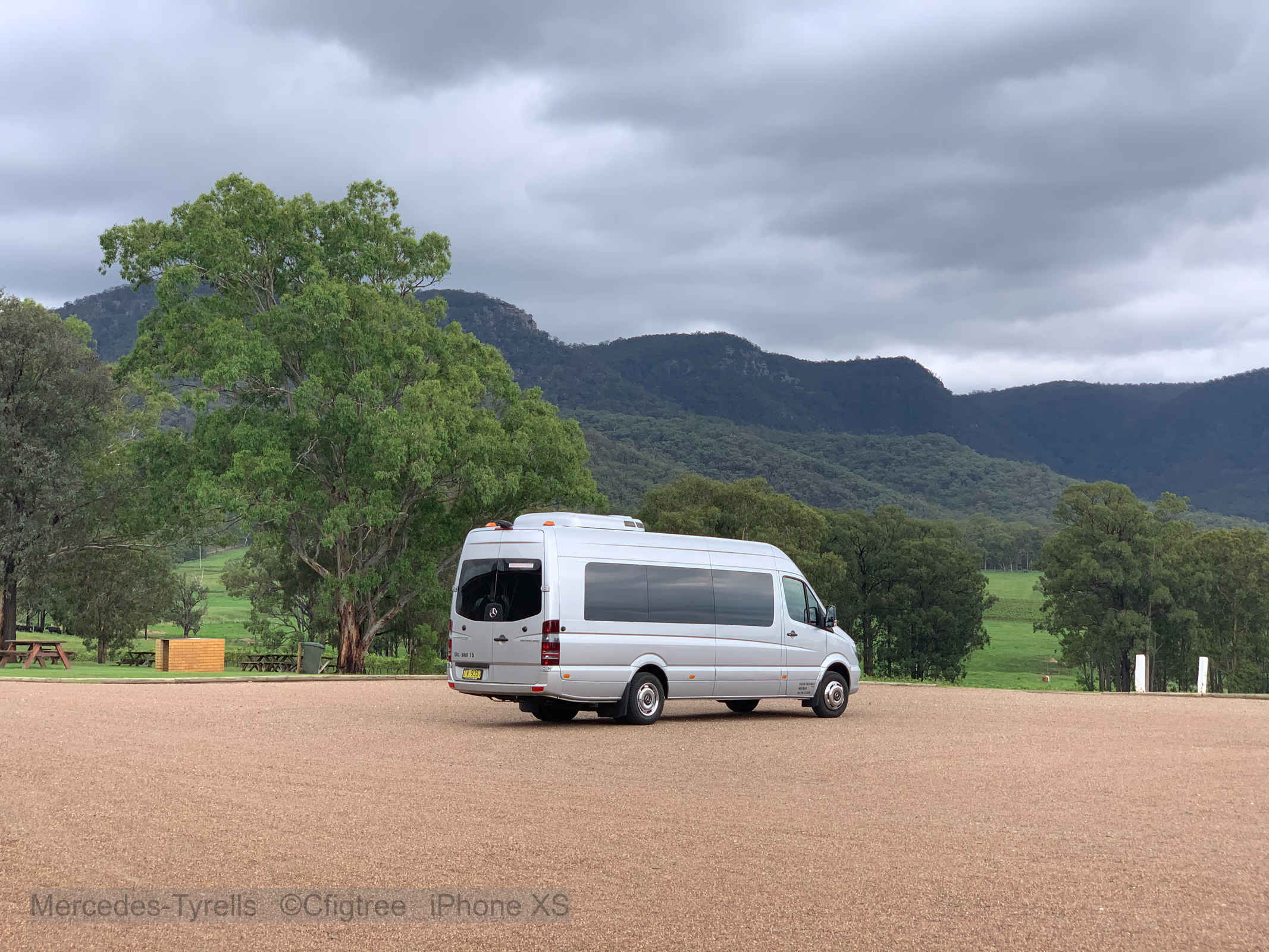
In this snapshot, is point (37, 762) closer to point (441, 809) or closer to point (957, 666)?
point (441, 809)

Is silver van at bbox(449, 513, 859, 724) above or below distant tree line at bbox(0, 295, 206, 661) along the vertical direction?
below

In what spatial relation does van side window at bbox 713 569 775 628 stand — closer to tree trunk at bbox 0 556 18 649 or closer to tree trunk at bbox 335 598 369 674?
tree trunk at bbox 335 598 369 674

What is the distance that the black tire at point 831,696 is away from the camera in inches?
696

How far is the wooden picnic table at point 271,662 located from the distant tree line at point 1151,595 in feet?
148

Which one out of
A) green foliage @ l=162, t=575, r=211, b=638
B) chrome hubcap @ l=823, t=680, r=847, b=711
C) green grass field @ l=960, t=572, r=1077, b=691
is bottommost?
green grass field @ l=960, t=572, r=1077, b=691

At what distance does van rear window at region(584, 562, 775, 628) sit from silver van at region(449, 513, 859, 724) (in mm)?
18

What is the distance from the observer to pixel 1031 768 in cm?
1200

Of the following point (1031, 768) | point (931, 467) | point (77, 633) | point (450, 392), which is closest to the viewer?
point (1031, 768)

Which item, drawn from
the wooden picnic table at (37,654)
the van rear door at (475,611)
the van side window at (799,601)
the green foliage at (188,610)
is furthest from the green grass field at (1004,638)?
the van side window at (799,601)

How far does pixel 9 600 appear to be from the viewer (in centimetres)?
4000

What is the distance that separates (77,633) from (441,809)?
4619 centimetres

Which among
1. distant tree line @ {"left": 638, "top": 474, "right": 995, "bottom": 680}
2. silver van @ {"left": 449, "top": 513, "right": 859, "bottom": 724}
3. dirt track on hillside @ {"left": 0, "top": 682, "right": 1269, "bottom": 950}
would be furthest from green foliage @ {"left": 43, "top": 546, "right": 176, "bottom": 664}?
distant tree line @ {"left": 638, "top": 474, "right": 995, "bottom": 680}

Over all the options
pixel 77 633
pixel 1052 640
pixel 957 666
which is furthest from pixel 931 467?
pixel 77 633

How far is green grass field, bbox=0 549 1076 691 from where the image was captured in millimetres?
75750
